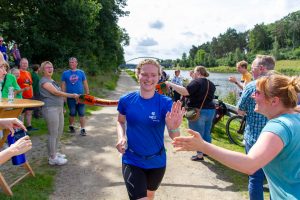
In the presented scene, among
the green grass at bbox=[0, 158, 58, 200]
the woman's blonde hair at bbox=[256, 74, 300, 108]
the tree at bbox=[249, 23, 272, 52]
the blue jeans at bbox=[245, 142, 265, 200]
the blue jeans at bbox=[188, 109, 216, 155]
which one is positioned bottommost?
the green grass at bbox=[0, 158, 58, 200]

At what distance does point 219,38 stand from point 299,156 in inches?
6152

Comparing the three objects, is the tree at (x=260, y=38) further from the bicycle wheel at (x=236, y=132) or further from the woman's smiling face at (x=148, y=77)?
the woman's smiling face at (x=148, y=77)

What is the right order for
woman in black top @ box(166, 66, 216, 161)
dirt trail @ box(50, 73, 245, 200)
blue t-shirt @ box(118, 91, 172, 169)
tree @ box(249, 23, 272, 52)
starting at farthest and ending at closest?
1. tree @ box(249, 23, 272, 52)
2. woman in black top @ box(166, 66, 216, 161)
3. dirt trail @ box(50, 73, 245, 200)
4. blue t-shirt @ box(118, 91, 172, 169)

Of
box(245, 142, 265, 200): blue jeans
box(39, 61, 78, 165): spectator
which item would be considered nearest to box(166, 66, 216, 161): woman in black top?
box(39, 61, 78, 165): spectator

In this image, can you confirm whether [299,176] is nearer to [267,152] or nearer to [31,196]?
[267,152]

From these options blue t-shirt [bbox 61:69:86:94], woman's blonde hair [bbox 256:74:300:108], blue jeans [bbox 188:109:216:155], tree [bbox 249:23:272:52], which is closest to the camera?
woman's blonde hair [bbox 256:74:300:108]

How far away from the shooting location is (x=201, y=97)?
6660 millimetres

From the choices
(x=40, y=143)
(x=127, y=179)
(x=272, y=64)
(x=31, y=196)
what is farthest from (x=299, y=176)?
(x=40, y=143)

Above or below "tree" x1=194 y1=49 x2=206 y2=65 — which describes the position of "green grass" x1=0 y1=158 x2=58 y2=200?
below

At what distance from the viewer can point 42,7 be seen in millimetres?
17641

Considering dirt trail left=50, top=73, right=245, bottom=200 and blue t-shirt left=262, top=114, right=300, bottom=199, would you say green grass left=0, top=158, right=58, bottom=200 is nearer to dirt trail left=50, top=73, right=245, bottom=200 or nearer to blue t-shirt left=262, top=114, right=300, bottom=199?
dirt trail left=50, top=73, right=245, bottom=200

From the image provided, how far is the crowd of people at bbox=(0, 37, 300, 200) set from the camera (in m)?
1.99

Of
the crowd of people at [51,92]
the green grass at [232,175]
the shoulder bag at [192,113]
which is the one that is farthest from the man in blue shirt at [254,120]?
the crowd of people at [51,92]

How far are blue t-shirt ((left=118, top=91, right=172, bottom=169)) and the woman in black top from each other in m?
2.90
